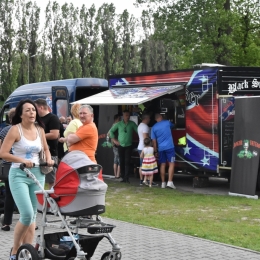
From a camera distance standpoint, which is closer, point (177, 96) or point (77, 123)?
A: point (77, 123)

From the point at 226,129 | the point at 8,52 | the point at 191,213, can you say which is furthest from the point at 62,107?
the point at 8,52

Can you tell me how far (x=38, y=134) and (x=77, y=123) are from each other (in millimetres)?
3759

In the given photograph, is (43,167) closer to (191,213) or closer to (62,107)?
(191,213)

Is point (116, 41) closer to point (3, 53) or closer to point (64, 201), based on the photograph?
point (3, 53)

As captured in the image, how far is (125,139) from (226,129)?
2991 millimetres

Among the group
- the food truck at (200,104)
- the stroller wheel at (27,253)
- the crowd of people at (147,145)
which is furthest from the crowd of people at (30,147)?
the food truck at (200,104)

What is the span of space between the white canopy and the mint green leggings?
7640 mm

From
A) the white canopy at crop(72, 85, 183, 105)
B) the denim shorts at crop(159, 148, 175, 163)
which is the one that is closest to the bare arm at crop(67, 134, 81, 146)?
the white canopy at crop(72, 85, 183, 105)

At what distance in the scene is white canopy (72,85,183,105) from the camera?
14320mm

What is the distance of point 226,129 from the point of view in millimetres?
13453

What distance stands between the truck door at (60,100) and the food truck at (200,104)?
2.13 meters

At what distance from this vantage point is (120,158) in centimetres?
1567

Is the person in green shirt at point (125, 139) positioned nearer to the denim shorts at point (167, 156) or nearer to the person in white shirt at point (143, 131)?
the person in white shirt at point (143, 131)

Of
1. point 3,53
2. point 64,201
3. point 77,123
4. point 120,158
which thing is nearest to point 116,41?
point 3,53
